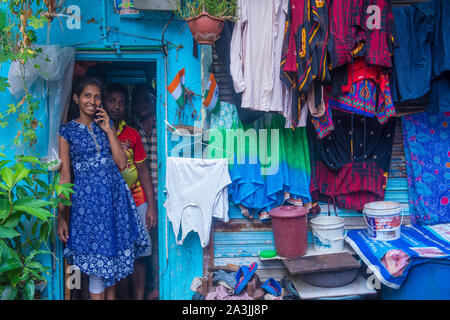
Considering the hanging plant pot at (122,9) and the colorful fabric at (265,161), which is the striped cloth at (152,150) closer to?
the colorful fabric at (265,161)

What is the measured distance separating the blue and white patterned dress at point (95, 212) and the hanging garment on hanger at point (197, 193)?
504 mm

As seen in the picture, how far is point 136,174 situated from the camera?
14.8 ft

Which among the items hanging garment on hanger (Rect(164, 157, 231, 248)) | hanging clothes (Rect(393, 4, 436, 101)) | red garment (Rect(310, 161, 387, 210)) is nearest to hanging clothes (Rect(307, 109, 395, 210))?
red garment (Rect(310, 161, 387, 210))

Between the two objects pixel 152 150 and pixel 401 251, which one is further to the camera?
pixel 152 150

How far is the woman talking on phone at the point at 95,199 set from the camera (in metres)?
3.70

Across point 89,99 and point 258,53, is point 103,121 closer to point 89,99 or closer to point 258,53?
point 89,99

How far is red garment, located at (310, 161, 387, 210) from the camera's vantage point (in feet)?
13.6

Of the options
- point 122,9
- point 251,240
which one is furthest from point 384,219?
Result: point 122,9

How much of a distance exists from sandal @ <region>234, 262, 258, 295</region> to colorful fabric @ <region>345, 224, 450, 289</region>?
1.00 m

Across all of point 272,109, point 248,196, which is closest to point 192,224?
point 248,196

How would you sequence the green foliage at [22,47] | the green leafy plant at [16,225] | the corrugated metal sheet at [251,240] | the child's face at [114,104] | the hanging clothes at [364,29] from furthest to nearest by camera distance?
the child's face at [114,104]
the corrugated metal sheet at [251,240]
the hanging clothes at [364,29]
the green foliage at [22,47]
the green leafy plant at [16,225]

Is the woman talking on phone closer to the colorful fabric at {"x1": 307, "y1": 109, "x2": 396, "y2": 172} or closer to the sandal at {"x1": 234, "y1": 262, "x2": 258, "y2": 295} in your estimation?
the sandal at {"x1": 234, "y1": 262, "x2": 258, "y2": 295}

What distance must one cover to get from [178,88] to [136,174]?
1164mm

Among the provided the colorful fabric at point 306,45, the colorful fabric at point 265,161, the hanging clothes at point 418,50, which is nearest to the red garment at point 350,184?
the colorful fabric at point 265,161
